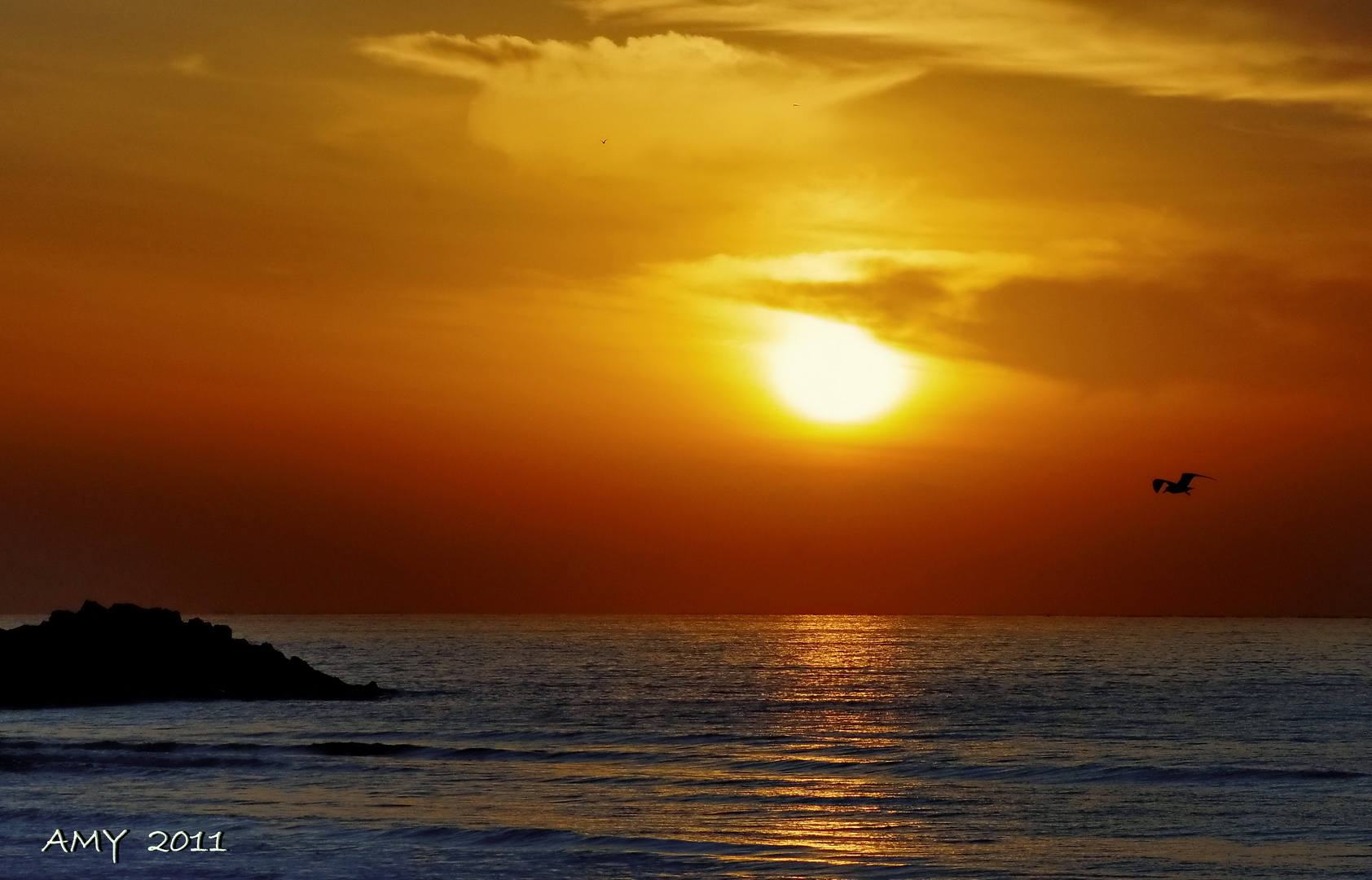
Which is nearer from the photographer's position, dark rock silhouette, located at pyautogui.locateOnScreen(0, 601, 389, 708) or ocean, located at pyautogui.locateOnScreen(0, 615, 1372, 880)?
ocean, located at pyautogui.locateOnScreen(0, 615, 1372, 880)

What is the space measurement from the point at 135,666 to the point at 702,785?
4356 centimetres

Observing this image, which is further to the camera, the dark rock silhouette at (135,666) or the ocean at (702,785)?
the dark rock silhouette at (135,666)

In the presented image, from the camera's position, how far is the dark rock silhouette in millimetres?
72625

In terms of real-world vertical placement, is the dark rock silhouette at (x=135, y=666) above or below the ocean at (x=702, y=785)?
above

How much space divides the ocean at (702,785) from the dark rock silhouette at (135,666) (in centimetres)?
199

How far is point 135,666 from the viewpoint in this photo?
75812mm

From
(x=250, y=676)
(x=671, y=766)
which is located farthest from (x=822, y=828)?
(x=250, y=676)

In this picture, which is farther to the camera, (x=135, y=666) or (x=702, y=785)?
(x=135, y=666)

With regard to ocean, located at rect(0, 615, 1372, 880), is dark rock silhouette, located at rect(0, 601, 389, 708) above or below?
above

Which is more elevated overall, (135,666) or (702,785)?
(135,666)

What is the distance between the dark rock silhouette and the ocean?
6.52ft

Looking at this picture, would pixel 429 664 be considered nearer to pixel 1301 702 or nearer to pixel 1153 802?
pixel 1301 702

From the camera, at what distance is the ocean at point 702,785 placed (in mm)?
31469

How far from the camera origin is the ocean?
103 feet
